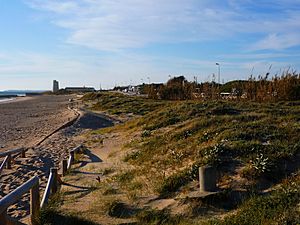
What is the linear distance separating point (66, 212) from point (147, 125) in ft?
30.0

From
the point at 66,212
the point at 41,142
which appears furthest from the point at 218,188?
the point at 41,142

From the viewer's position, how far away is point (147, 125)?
51.9 feet

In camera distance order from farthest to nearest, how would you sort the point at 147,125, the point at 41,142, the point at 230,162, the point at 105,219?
the point at 41,142
the point at 147,125
the point at 230,162
the point at 105,219

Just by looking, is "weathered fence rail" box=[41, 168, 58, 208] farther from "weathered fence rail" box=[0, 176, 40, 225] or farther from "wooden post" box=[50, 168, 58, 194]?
"weathered fence rail" box=[0, 176, 40, 225]

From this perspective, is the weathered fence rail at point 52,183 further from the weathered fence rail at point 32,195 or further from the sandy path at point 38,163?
the weathered fence rail at point 32,195

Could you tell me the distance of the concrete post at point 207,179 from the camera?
21.9 feet

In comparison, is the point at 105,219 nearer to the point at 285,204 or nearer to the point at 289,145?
the point at 285,204

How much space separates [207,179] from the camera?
6738 millimetres

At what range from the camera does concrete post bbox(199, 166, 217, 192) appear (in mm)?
6672

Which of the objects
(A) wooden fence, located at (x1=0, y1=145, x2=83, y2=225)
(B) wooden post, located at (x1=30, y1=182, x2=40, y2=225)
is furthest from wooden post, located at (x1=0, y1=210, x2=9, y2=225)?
(B) wooden post, located at (x1=30, y1=182, x2=40, y2=225)

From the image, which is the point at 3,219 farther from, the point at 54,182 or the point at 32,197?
the point at 54,182

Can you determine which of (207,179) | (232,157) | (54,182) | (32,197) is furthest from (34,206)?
(232,157)

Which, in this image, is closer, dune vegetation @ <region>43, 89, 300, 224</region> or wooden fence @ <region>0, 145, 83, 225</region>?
wooden fence @ <region>0, 145, 83, 225</region>

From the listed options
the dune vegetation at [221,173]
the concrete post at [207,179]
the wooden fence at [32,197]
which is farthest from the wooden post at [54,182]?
the concrete post at [207,179]
